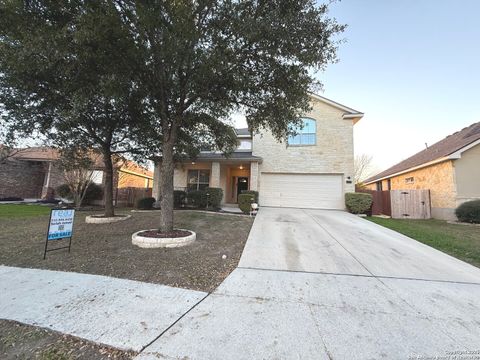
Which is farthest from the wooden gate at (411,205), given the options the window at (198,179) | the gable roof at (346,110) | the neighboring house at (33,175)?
the neighboring house at (33,175)

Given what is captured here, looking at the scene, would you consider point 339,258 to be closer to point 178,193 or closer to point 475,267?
point 475,267

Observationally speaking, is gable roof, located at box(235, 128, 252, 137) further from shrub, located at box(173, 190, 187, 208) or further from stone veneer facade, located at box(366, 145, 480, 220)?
stone veneer facade, located at box(366, 145, 480, 220)

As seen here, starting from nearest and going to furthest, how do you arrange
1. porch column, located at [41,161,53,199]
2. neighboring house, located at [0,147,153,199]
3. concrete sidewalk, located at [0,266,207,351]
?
Result: concrete sidewalk, located at [0,266,207,351] < neighboring house, located at [0,147,153,199] < porch column, located at [41,161,53,199]

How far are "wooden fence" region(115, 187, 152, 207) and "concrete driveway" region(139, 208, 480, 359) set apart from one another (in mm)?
14591

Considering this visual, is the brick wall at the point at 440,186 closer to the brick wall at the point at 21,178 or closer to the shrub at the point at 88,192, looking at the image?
the shrub at the point at 88,192

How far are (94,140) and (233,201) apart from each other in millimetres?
10399

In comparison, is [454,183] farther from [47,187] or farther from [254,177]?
[47,187]

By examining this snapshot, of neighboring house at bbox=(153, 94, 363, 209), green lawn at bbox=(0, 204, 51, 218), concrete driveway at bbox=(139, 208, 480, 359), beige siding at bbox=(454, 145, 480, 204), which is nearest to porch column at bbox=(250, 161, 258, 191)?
neighboring house at bbox=(153, 94, 363, 209)

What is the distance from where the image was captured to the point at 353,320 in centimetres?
277

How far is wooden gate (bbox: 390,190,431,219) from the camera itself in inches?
506

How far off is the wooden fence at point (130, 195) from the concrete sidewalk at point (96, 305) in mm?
14175

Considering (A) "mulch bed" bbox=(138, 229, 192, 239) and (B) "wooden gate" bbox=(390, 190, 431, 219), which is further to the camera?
(B) "wooden gate" bbox=(390, 190, 431, 219)

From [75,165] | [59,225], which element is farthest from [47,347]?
[75,165]

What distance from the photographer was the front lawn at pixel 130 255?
4.14 meters
